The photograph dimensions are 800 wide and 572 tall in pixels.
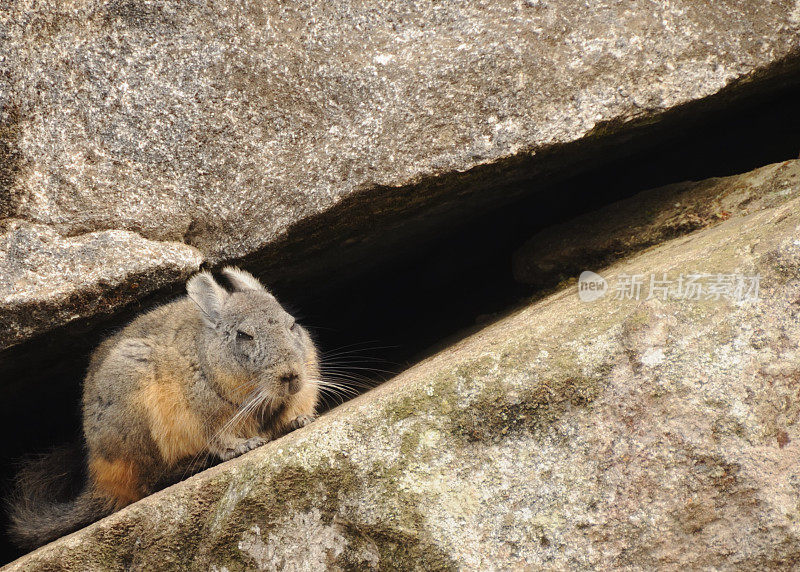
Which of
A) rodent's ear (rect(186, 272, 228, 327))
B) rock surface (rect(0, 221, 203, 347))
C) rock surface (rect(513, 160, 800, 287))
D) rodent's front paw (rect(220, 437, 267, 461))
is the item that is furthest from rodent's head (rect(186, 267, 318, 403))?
rock surface (rect(513, 160, 800, 287))

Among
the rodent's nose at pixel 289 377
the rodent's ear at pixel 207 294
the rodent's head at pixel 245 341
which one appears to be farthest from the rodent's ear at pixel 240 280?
the rodent's nose at pixel 289 377

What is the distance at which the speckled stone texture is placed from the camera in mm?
3467

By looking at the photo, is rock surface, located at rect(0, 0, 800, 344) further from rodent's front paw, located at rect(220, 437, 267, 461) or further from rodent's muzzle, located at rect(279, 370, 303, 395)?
rodent's front paw, located at rect(220, 437, 267, 461)

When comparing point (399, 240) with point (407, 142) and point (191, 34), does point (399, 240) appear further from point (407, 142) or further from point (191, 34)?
point (191, 34)

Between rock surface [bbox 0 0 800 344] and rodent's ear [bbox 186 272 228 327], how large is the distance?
0.18m

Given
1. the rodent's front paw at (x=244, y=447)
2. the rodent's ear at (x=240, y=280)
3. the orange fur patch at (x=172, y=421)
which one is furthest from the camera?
the rodent's ear at (x=240, y=280)

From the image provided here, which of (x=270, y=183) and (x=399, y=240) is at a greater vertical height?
(x=399, y=240)

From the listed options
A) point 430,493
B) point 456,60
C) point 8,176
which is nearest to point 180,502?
point 430,493

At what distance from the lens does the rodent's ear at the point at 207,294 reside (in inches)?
197

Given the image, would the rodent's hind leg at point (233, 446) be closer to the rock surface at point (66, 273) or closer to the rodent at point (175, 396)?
the rodent at point (175, 396)

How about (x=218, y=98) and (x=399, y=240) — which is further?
(x=399, y=240)

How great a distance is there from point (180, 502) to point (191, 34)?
116 inches

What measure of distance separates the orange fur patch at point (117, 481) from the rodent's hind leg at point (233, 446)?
1.90ft

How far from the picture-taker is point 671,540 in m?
3.46
